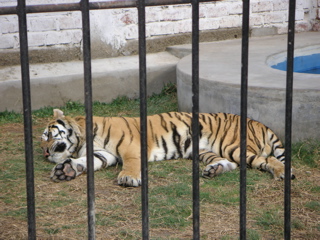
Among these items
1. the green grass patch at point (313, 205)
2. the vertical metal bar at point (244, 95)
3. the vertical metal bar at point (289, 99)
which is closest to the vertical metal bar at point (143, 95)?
the vertical metal bar at point (244, 95)

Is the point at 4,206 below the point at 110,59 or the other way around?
below

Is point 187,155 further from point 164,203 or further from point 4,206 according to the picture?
point 4,206

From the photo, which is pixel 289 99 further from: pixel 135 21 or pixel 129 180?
pixel 135 21

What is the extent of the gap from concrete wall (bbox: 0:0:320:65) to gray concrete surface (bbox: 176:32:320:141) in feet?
3.03

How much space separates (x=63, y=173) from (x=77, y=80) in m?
2.21

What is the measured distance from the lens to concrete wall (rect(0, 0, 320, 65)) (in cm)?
629

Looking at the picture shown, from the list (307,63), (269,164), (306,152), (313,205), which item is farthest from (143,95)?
(307,63)

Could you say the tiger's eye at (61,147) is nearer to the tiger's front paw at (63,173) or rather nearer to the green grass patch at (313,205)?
the tiger's front paw at (63,173)

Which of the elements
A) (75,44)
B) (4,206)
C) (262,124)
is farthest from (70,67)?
(4,206)

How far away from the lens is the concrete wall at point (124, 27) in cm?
629

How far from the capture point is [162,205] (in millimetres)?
3555

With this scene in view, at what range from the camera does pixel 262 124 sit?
4.64m

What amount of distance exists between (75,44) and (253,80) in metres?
2.49

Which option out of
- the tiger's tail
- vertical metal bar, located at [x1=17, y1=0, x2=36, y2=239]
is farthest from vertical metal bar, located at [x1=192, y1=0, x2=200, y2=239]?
the tiger's tail
